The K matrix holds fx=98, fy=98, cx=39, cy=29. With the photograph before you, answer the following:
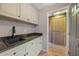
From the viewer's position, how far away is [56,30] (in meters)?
1.60

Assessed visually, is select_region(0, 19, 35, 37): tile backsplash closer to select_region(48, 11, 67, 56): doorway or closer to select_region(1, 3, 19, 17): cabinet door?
select_region(1, 3, 19, 17): cabinet door

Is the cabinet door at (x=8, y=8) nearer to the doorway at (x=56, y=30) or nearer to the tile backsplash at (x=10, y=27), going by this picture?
the tile backsplash at (x=10, y=27)

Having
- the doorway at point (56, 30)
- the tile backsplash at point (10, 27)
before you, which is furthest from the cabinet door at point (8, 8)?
the doorway at point (56, 30)

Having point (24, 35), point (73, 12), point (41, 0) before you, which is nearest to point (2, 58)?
point (41, 0)

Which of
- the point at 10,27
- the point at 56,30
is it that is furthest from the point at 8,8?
the point at 56,30

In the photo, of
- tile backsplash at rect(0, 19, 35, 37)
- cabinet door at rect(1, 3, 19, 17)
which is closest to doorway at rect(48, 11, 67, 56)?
tile backsplash at rect(0, 19, 35, 37)

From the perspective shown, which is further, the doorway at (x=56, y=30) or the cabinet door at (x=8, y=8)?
the doorway at (x=56, y=30)

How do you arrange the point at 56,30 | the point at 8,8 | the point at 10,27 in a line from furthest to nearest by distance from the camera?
the point at 10,27
the point at 56,30
the point at 8,8

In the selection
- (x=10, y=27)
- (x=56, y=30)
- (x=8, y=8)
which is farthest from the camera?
(x=10, y=27)

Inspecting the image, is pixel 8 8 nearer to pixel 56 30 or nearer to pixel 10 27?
pixel 10 27

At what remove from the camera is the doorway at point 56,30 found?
4.97ft

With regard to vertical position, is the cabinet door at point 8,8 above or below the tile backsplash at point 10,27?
above

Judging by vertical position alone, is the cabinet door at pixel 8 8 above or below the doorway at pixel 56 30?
above

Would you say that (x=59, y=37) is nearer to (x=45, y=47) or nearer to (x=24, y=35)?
(x=45, y=47)
